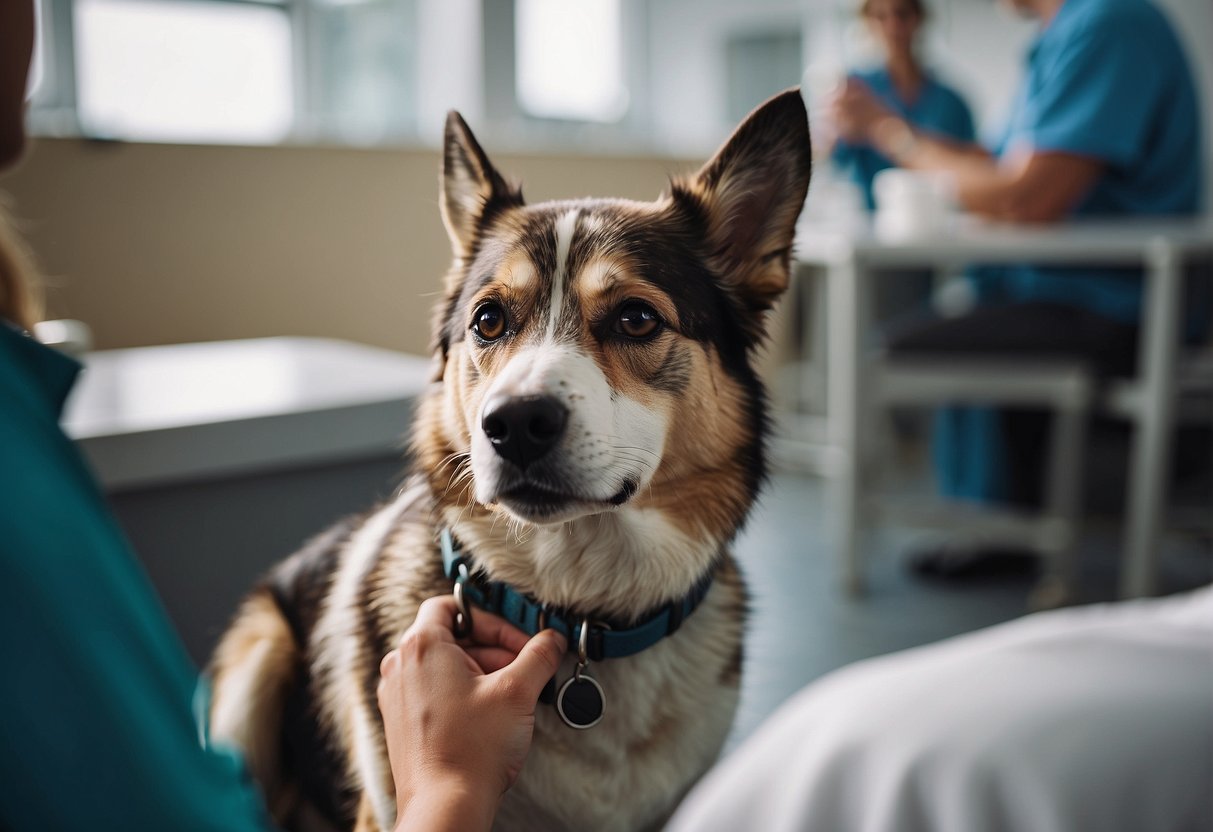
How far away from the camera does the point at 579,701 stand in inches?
18.6

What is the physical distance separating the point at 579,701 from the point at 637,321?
0.70 feet

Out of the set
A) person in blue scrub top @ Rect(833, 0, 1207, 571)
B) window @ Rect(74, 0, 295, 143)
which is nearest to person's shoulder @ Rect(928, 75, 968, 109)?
person in blue scrub top @ Rect(833, 0, 1207, 571)

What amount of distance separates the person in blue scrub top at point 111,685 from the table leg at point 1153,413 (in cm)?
250

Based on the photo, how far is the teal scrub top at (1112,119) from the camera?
99.0 inches

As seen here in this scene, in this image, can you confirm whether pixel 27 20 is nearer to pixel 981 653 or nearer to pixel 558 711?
pixel 558 711

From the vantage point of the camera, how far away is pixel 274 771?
59 cm

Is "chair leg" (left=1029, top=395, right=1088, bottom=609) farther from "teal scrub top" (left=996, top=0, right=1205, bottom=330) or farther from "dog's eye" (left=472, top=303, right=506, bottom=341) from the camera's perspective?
"dog's eye" (left=472, top=303, right=506, bottom=341)

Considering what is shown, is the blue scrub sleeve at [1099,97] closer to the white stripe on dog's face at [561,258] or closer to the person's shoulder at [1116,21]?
the person's shoulder at [1116,21]

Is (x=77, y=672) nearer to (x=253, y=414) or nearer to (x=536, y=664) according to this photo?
(x=536, y=664)

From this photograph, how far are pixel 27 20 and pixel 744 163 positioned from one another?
1.19ft

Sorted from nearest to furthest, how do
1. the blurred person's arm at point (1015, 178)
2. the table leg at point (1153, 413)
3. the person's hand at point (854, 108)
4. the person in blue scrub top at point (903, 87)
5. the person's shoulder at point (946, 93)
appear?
the person's hand at point (854, 108) < the table leg at point (1153, 413) < the blurred person's arm at point (1015, 178) < the person in blue scrub top at point (903, 87) < the person's shoulder at point (946, 93)

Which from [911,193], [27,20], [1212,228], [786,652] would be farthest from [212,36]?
[1212,228]

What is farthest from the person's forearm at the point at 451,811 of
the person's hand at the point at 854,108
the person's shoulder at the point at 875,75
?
the person's shoulder at the point at 875,75

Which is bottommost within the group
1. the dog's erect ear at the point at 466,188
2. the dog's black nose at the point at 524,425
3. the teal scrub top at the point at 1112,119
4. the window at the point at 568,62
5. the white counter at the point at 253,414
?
the white counter at the point at 253,414
